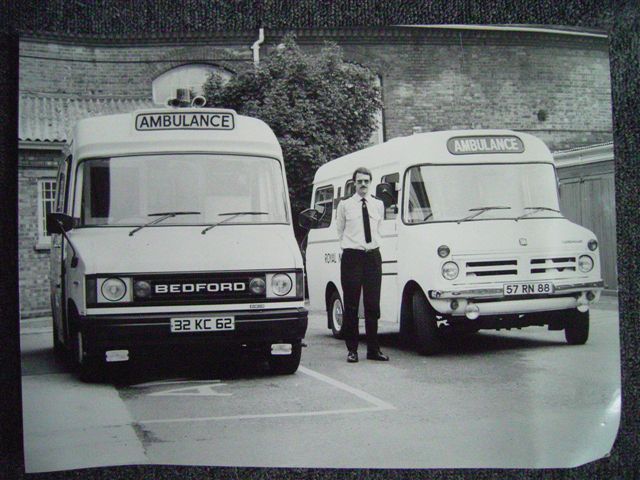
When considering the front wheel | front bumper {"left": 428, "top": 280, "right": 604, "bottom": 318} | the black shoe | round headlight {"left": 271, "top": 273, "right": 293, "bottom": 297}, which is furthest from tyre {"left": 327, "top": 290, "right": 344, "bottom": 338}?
the front wheel

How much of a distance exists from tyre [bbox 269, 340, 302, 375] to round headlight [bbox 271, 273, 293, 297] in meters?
0.49

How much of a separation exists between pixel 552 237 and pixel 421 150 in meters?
0.61

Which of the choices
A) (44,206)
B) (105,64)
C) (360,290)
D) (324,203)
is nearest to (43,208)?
(44,206)

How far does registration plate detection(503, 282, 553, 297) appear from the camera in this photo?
2.48m

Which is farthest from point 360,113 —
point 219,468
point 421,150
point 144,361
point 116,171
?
point 219,468

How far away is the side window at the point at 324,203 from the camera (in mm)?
2604

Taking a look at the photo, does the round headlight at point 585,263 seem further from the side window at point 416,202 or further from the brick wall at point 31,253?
the brick wall at point 31,253

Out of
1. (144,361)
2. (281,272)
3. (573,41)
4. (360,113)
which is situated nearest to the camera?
(144,361)

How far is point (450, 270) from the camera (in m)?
3.05

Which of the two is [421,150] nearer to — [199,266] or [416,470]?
[199,266]

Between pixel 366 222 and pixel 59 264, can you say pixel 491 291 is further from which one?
pixel 59 264

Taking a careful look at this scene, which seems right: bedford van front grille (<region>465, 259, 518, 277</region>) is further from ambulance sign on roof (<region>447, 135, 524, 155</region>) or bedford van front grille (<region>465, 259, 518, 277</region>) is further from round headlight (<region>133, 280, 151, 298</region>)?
round headlight (<region>133, 280, 151, 298</region>)

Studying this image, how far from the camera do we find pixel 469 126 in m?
2.73

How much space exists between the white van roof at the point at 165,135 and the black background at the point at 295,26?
0.36m
